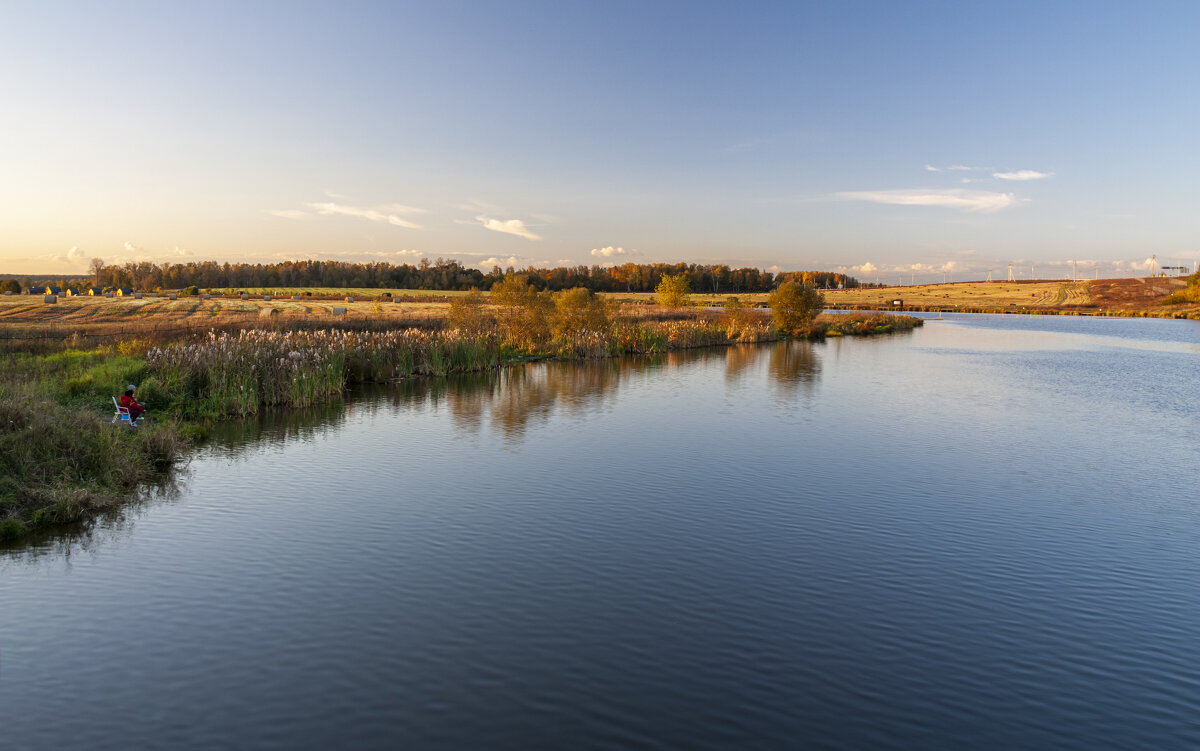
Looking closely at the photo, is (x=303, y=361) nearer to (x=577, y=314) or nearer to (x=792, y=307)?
(x=577, y=314)

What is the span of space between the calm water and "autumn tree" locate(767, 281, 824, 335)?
125 ft

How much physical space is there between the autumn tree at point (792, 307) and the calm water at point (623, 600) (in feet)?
125

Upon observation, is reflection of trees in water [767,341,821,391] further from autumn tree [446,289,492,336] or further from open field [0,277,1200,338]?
open field [0,277,1200,338]

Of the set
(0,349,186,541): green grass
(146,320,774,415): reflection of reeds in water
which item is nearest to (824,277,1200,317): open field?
(146,320,774,415): reflection of reeds in water

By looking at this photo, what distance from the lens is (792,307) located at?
178 ft

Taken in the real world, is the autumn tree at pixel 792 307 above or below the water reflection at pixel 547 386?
above

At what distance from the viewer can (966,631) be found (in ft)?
23.5

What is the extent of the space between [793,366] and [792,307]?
21302mm

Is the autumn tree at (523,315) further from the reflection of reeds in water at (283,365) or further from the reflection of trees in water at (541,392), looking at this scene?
the reflection of reeds in water at (283,365)

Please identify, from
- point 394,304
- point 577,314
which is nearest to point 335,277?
point 394,304

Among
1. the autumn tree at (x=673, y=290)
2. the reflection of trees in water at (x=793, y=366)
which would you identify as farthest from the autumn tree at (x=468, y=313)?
the autumn tree at (x=673, y=290)

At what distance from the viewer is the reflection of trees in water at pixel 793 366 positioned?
2826cm

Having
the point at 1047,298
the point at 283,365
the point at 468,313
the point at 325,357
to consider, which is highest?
the point at 1047,298

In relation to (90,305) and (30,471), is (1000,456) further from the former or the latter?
(90,305)
